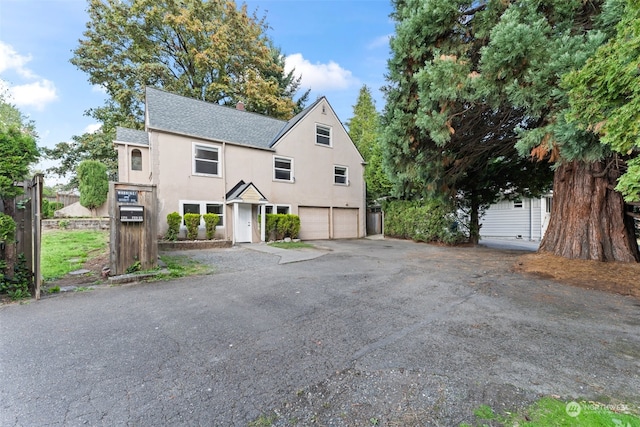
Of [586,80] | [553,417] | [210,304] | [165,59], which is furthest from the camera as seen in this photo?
[165,59]

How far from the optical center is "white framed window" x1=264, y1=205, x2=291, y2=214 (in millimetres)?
14367

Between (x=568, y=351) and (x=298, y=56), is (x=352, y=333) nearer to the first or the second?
(x=568, y=351)

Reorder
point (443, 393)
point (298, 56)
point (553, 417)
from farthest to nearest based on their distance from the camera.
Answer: point (298, 56) → point (443, 393) → point (553, 417)

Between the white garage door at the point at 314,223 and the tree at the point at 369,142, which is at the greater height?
the tree at the point at 369,142

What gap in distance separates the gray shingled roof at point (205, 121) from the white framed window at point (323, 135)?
2340 millimetres

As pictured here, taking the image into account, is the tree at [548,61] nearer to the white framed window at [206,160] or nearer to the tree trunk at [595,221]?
the tree trunk at [595,221]

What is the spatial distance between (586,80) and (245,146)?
1252cm

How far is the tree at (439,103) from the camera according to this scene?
221 inches

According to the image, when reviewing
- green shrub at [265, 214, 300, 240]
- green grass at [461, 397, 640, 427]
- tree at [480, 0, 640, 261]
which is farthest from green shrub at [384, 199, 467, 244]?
green grass at [461, 397, 640, 427]

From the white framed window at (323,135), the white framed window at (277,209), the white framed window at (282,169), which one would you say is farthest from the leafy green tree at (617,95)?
the white framed window at (323,135)

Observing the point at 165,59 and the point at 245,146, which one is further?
the point at 165,59

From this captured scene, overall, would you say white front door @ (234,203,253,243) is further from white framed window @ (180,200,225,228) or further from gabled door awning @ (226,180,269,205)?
white framed window @ (180,200,225,228)

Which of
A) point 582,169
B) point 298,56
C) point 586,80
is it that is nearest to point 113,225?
point 586,80

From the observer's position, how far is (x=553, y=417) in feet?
5.77
